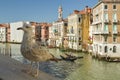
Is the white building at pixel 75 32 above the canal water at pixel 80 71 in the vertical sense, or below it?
above

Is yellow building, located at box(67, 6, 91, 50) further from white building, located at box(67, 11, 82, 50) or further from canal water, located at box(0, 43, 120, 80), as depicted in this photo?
canal water, located at box(0, 43, 120, 80)

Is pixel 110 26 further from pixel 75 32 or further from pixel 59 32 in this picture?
pixel 59 32

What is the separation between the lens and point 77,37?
2700cm

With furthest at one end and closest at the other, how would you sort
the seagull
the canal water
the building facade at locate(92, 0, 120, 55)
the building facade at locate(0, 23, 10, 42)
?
the building facade at locate(0, 23, 10, 42), the building facade at locate(92, 0, 120, 55), the canal water, the seagull

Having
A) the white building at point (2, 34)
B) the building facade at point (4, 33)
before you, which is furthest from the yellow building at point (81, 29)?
the white building at point (2, 34)

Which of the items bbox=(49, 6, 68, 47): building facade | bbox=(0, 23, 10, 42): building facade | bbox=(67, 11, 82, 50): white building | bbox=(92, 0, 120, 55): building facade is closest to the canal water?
bbox=(92, 0, 120, 55): building facade

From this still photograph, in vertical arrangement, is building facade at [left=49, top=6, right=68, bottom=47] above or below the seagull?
above

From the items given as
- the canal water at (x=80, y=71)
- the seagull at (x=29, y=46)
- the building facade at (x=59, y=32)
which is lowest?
the canal water at (x=80, y=71)

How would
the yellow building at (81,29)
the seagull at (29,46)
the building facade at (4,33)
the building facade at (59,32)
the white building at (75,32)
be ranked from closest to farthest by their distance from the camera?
the seagull at (29,46)
the yellow building at (81,29)
the white building at (75,32)
the building facade at (59,32)
the building facade at (4,33)

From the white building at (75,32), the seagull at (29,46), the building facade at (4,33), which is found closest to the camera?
the seagull at (29,46)

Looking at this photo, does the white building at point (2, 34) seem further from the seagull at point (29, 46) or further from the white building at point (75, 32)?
the seagull at point (29, 46)

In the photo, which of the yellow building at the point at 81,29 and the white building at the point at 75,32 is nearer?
the yellow building at the point at 81,29

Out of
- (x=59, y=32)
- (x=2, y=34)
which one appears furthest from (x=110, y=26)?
(x=2, y=34)

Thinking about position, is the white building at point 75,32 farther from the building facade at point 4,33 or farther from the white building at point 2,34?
the white building at point 2,34
